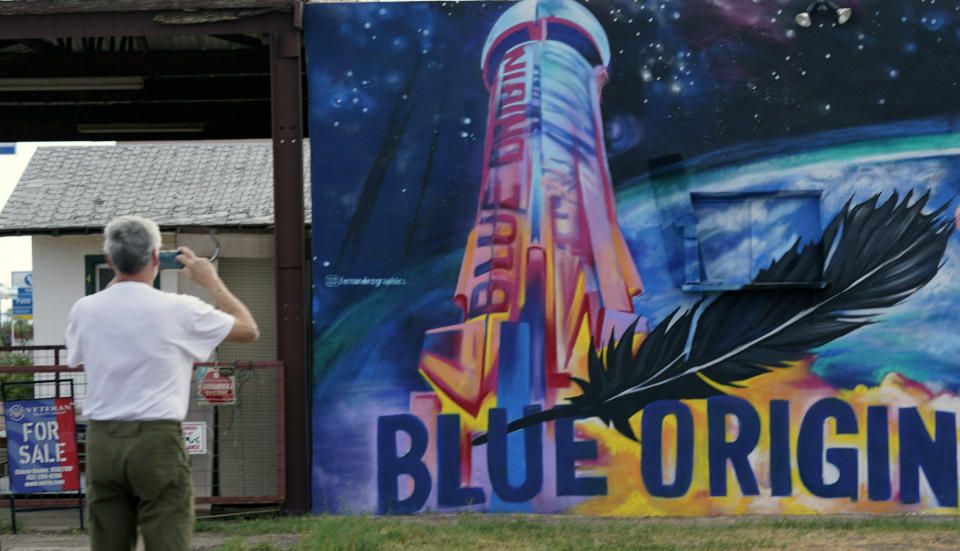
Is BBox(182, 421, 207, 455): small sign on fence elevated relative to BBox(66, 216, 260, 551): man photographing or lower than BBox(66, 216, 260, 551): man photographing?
lower

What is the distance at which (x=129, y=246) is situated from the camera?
4.68 meters

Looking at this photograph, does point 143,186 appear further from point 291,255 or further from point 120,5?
point 291,255

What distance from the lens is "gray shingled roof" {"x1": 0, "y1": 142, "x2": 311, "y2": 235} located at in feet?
55.7

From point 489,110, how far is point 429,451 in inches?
108

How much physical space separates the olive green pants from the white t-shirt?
0.07 m

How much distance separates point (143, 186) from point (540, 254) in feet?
36.7

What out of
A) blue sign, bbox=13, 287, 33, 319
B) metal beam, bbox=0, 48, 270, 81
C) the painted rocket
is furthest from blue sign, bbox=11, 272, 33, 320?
the painted rocket

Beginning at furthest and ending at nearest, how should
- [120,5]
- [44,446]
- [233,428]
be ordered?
1. [233,428]
2. [120,5]
3. [44,446]

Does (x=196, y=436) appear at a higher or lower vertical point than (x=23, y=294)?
lower

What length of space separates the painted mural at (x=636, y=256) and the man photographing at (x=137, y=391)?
4.33 metres

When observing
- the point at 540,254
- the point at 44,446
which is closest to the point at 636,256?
the point at 540,254

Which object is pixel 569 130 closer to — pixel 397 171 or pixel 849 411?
pixel 397 171

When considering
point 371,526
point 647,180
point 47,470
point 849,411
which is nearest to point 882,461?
point 849,411

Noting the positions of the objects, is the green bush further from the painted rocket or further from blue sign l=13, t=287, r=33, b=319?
the painted rocket
